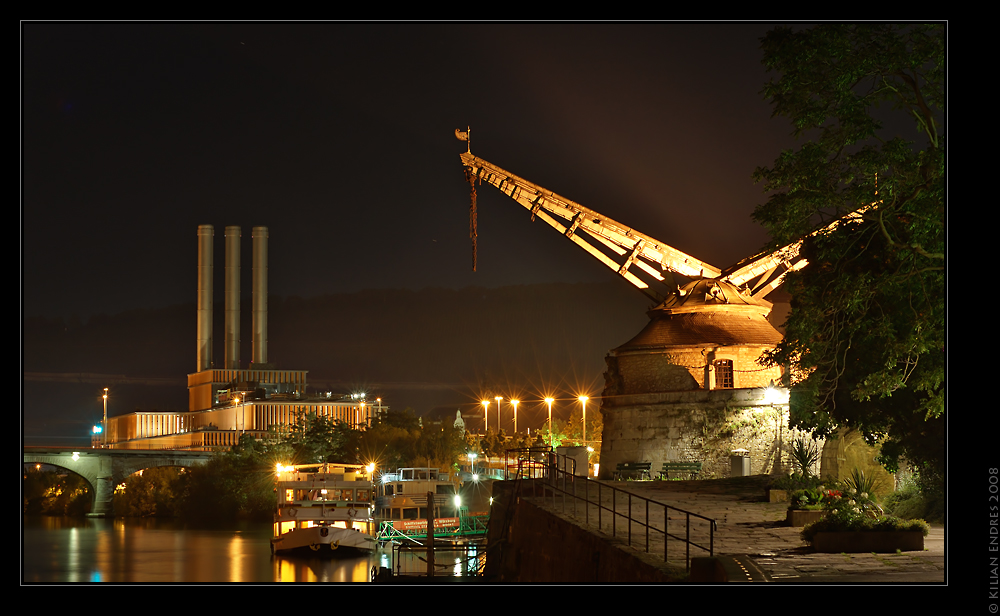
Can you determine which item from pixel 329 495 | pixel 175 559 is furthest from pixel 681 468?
pixel 175 559

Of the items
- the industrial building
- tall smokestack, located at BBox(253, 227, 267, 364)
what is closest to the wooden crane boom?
the industrial building

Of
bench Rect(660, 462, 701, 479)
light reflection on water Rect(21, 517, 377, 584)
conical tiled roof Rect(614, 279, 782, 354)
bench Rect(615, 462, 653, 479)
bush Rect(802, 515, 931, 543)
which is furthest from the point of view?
light reflection on water Rect(21, 517, 377, 584)

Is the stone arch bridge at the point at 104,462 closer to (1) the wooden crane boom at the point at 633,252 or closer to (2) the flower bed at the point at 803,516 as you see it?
(1) the wooden crane boom at the point at 633,252

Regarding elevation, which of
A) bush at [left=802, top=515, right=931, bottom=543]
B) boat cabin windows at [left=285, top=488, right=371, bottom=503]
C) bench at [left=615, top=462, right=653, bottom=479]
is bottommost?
boat cabin windows at [left=285, top=488, right=371, bottom=503]

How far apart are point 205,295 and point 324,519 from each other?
213 ft

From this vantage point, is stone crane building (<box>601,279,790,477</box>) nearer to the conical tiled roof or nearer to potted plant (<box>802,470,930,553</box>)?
the conical tiled roof

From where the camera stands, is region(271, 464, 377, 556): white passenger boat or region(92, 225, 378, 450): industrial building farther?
region(92, 225, 378, 450): industrial building

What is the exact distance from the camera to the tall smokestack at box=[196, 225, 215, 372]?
10731cm

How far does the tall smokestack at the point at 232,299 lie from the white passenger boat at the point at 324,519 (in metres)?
59.0

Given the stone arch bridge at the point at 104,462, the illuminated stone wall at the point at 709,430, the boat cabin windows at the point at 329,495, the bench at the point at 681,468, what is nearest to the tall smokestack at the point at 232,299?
the stone arch bridge at the point at 104,462

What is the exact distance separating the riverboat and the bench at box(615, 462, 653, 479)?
1125cm

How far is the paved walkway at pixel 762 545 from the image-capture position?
43.9 feet

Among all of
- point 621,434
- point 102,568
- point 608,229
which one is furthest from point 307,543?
point 608,229

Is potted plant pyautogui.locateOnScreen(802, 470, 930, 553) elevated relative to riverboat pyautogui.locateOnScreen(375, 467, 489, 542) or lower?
elevated
